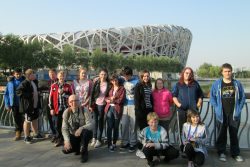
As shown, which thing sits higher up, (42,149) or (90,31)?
(90,31)

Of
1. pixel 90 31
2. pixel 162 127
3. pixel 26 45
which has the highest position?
pixel 90 31

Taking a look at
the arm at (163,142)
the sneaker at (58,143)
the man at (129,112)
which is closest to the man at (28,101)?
the sneaker at (58,143)

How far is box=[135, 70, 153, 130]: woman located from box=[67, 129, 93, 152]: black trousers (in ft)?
3.28

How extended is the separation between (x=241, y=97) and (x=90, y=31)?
96.0 metres

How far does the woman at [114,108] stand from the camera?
6434mm

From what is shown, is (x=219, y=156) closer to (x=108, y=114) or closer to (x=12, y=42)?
(x=108, y=114)

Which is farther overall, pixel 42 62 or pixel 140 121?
pixel 42 62

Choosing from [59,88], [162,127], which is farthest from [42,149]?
[162,127]

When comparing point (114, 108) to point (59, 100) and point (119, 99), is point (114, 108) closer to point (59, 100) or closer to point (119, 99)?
point (119, 99)

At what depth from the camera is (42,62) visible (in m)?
51.9

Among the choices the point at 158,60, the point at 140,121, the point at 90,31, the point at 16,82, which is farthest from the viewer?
the point at 90,31

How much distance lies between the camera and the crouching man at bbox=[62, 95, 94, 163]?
576 centimetres

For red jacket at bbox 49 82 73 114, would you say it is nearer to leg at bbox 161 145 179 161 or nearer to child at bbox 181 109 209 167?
leg at bbox 161 145 179 161

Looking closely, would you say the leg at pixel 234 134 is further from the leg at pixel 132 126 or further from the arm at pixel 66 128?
the arm at pixel 66 128
